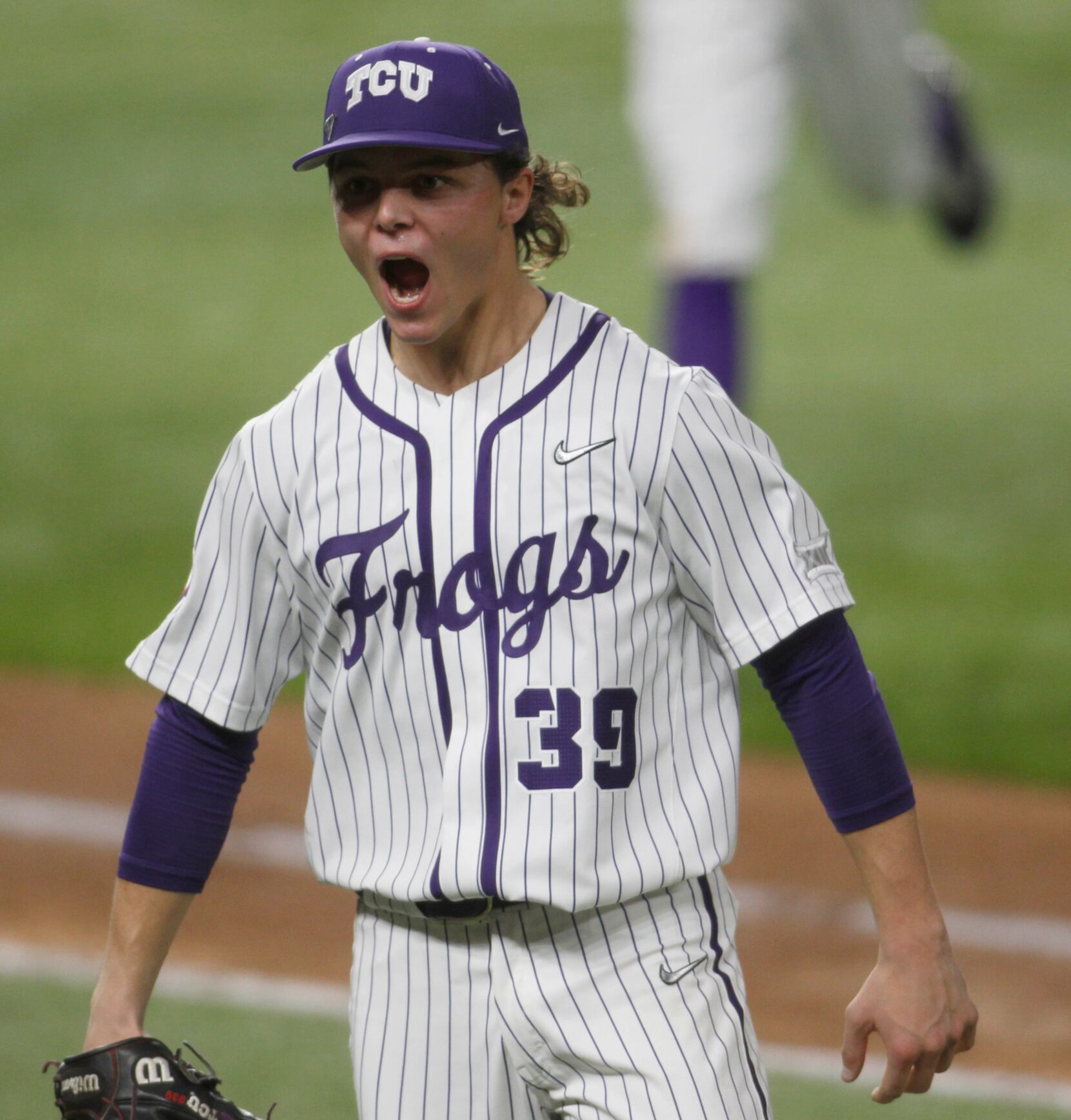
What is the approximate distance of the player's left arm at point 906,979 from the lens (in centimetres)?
205

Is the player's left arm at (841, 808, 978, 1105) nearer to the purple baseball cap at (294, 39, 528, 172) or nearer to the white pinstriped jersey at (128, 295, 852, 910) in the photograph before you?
the white pinstriped jersey at (128, 295, 852, 910)

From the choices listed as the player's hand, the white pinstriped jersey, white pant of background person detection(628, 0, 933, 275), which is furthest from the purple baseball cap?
white pant of background person detection(628, 0, 933, 275)

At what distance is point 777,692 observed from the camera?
85.5 inches

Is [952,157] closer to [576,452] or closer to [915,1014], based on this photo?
[576,452]

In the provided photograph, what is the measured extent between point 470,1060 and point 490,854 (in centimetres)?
25

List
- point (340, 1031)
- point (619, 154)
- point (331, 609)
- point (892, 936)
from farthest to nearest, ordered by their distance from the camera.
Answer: point (619, 154)
point (340, 1031)
point (331, 609)
point (892, 936)

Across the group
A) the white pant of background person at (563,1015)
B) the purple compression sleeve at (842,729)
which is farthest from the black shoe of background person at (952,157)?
the white pant of background person at (563,1015)

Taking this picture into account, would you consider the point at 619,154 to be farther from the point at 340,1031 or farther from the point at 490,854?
the point at 490,854

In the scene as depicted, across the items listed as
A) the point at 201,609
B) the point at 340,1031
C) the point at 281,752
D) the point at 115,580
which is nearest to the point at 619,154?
the point at 115,580

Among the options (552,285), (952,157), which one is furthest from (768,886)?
(552,285)

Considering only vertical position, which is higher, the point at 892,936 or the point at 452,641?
the point at 452,641

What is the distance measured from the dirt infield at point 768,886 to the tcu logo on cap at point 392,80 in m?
2.47

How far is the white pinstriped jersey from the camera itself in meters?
2.10

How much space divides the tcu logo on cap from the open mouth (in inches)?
6.6
